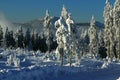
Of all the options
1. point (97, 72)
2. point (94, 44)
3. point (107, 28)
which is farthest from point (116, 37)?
point (97, 72)

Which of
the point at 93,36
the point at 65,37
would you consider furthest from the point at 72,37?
the point at 93,36

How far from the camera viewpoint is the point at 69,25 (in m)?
62.8

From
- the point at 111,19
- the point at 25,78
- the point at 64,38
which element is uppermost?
the point at 111,19

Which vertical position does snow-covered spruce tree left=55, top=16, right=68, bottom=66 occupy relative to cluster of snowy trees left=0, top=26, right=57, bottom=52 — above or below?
below

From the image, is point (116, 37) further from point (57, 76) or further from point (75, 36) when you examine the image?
point (57, 76)

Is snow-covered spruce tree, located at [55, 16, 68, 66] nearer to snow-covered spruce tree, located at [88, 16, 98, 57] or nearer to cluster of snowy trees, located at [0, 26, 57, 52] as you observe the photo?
snow-covered spruce tree, located at [88, 16, 98, 57]

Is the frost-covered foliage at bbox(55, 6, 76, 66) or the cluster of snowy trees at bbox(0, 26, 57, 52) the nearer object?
the frost-covered foliage at bbox(55, 6, 76, 66)

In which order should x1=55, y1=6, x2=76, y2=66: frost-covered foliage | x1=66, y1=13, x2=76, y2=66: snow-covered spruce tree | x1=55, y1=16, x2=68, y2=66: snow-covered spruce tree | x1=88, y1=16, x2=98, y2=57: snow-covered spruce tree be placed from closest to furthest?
x1=55, y1=16, x2=68, y2=66: snow-covered spruce tree < x1=55, y1=6, x2=76, y2=66: frost-covered foliage < x1=66, y1=13, x2=76, y2=66: snow-covered spruce tree < x1=88, y1=16, x2=98, y2=57: snow-covered spruce tree

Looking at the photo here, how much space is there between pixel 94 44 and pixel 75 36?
4204 cm

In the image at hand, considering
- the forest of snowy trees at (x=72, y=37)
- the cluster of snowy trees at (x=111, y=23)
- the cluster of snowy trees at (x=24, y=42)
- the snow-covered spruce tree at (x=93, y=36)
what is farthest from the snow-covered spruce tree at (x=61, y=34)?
the cluster of snowy trees at (x=24, y=42)

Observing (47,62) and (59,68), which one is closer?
(59,68)

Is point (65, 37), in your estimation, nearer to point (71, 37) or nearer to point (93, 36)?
point (71, 37)

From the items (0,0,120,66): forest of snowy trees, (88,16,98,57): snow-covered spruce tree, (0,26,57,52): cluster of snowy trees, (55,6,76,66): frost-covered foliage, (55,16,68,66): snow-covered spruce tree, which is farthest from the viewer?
(0,26,57,52): cluster of snowy trees

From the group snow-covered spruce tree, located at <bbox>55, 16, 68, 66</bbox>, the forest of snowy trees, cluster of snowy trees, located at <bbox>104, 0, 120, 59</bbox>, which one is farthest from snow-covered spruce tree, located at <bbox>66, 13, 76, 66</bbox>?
cluster of snowy trees, located at <bbox>104, 0, 120, 59</bbox>
